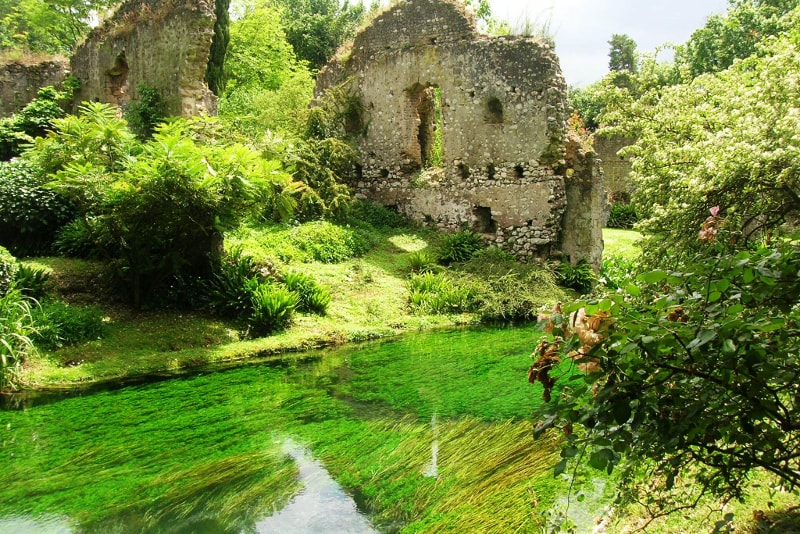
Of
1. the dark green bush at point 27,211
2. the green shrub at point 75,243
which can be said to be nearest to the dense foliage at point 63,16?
the dark green bush at point 27,211

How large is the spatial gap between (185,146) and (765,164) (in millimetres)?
7429

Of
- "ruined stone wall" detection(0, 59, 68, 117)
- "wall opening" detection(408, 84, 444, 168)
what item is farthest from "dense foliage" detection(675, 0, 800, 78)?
"ruined stone wall" detection(0, 59, 68, 117)

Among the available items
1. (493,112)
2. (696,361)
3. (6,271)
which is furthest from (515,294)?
(696,361)

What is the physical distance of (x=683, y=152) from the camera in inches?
254

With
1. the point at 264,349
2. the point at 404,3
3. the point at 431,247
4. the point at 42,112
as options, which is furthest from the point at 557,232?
the point at 42,112

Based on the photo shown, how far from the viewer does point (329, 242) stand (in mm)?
13883

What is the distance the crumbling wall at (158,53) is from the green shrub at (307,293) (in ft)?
16.0

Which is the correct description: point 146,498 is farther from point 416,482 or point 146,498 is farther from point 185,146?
point 185,146

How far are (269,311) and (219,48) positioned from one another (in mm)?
14704

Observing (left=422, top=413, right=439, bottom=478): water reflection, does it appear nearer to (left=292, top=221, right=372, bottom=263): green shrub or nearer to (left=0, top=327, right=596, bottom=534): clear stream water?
(left=0, top=327, right=596, bottom=534): clear stream water

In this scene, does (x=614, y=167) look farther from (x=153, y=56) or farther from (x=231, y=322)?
(x=231, y=322)

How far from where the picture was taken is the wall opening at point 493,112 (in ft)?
51.8

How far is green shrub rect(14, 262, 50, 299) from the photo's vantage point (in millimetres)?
9234

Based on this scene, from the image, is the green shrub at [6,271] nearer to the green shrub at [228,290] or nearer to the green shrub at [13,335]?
the green shrub at [13,335]
